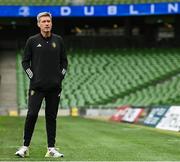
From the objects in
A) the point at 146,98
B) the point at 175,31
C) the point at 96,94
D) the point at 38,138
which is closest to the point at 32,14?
the point at 96,94

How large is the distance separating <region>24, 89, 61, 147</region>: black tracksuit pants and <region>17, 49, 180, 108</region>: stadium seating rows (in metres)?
16.6

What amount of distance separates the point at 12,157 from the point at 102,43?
28914mm

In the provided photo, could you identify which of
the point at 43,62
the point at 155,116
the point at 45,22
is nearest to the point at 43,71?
the point at 43,62

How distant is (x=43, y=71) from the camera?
8.90 metres

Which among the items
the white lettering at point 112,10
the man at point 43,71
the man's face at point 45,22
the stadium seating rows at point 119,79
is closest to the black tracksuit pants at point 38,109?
the man at point 43,71

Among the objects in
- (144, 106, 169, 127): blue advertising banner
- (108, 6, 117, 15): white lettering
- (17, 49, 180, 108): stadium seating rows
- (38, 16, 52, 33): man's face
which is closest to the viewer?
(38, 16, 52, 33): man's face

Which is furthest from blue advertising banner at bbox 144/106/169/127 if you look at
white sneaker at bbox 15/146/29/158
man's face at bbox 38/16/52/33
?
man's face at bbox 38/16/52/33

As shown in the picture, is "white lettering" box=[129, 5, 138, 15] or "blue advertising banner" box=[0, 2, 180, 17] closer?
"blue advertising banner" box=[0, 2, 180, 17]

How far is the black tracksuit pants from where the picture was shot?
8.98 metres

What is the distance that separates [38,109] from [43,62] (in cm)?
72

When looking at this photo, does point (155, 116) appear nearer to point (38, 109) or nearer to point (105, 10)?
point (38, 109)

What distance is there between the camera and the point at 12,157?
896cm

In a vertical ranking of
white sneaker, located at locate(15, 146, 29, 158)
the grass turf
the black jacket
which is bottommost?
the grass turf

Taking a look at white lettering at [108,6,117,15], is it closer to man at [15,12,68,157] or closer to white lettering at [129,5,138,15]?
white lettering at [129,5,138,15]
